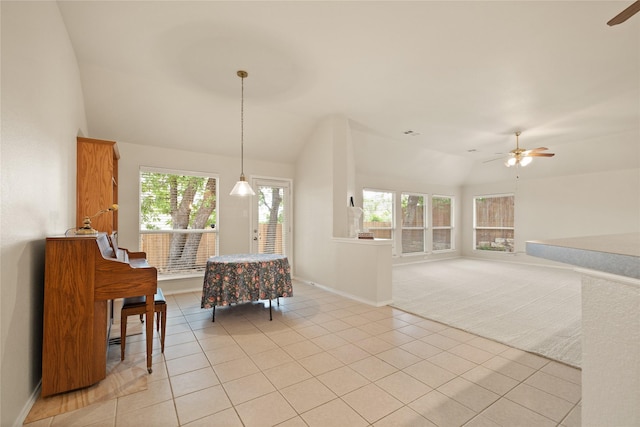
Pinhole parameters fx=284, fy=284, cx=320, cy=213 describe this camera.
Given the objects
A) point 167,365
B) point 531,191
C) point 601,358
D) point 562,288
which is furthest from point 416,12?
point 531,191

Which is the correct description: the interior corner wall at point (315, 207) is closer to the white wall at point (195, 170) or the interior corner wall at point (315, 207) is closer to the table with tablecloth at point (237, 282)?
the white wall at point (195, 170)

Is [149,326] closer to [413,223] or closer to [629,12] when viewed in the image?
[629,12]

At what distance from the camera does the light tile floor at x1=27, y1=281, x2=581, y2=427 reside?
1.80 meters

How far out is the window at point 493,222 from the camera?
807 centimetres

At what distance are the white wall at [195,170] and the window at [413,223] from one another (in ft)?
12.2

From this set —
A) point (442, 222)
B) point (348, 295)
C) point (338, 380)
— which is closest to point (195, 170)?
point (348, 295)

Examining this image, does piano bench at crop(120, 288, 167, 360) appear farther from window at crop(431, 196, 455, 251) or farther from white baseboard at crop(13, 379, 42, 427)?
window at crop(431, 196, 455, 251)

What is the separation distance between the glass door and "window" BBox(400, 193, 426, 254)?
352 cm

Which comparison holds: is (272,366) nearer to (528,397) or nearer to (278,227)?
(528,397)

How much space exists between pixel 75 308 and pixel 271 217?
3787mm

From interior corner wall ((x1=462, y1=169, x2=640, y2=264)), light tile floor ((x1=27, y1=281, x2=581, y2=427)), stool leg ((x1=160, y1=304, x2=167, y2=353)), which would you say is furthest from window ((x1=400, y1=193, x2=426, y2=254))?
Result: stool leg ((x1=160, y1=304, x2=167, y2=353))

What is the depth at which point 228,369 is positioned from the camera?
237 cm

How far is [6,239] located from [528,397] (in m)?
3.43

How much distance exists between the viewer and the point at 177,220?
4.76 m
